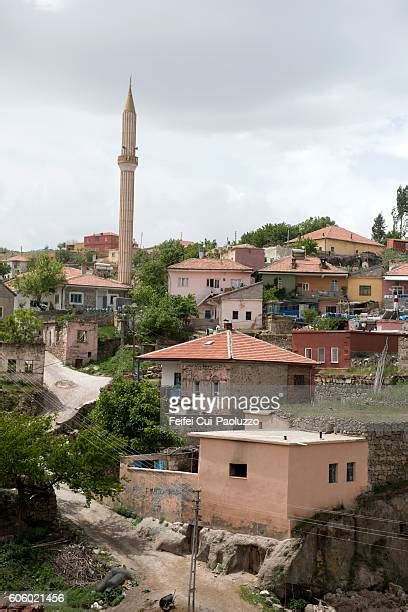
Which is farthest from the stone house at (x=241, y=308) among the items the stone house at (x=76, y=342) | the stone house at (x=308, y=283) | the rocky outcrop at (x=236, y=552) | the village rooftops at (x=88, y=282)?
the rocky outcrop at (x=236, y=552)

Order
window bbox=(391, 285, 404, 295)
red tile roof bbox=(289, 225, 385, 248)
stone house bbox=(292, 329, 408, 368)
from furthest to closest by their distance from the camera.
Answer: red tile roof bbox=(289, 225, 385, 248) → window bbox=(391, 285, 404, 295) → stone house bbox=(292, 329, 408, 368)

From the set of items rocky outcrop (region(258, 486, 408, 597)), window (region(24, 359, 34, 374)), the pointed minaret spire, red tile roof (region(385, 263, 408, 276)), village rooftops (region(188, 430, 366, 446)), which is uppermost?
the pointed minaret spire

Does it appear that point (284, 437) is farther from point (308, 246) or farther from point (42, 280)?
point (308, 246)

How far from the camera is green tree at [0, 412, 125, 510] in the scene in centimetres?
2767

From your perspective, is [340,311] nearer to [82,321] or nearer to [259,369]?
[82,321]

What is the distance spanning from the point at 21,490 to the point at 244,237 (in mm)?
70297

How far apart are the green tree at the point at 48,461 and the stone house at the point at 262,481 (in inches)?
77.0

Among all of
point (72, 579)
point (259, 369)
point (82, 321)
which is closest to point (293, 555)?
point (72, 579)

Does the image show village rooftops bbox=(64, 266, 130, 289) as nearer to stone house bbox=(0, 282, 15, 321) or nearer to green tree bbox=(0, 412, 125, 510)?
stone house bbox=(0, 282, 15, 321)

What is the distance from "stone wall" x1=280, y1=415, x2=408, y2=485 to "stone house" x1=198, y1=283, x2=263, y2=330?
27485mm

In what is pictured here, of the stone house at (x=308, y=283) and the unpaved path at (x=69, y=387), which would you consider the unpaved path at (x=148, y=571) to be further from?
the stone house at (x=308, y=283)

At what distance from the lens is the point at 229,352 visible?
3697 centimetres

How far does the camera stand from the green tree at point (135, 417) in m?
34.3

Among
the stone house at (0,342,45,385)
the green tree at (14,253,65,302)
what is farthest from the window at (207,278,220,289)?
the stone house at (0,342,45,385)
